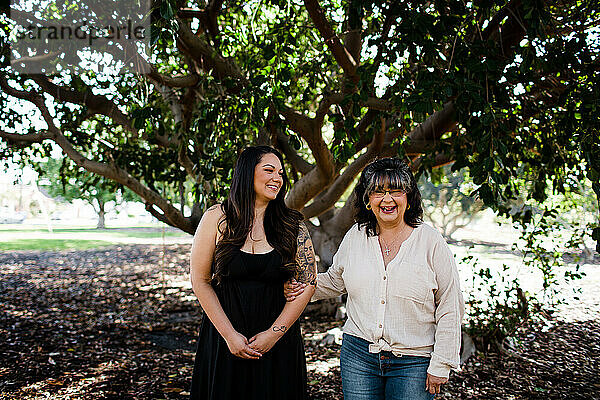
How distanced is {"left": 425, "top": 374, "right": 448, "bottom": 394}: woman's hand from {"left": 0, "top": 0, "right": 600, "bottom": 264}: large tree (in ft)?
3.74

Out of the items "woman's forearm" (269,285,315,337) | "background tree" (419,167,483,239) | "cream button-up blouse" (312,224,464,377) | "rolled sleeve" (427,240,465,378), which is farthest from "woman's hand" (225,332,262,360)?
"background tree" (419,167,483,239)

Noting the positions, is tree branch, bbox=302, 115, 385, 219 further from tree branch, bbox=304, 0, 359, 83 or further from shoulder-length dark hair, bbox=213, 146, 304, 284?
shoulder-length dark hair, bbox=213, 146, 304, 284

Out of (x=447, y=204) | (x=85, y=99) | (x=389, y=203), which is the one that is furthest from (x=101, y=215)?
(x=389, y=203)

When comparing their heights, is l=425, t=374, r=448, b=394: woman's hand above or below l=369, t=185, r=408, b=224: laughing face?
below

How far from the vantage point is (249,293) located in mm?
2418

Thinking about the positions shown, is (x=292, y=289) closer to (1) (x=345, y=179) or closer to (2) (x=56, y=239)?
(1) (x=345, y=179)

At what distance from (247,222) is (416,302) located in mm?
949

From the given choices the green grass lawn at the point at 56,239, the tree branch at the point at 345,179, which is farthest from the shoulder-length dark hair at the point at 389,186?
the green grass lawn at the point at 56,239

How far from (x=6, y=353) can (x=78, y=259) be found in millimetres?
12903

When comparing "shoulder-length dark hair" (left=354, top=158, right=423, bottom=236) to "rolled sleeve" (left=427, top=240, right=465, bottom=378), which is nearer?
"rolled sleeve" (left=427, top=240, right=465, bottom=378)

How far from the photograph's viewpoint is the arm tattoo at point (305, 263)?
2.51 meters

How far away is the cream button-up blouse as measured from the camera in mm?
2082

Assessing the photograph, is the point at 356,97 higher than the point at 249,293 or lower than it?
higher

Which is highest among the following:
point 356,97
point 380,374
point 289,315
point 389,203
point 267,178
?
point 356,97
